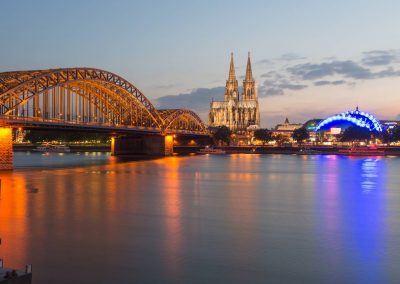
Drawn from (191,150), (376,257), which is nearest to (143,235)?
(376,257)

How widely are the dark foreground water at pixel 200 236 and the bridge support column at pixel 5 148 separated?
22.9m

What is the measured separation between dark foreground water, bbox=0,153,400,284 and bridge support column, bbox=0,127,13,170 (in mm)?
22909

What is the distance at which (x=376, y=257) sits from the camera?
52.9ft

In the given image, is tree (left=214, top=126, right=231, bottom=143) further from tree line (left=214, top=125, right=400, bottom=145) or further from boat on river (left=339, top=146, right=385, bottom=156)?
boat on river (left=339, top=146, right=385, bottom=156)

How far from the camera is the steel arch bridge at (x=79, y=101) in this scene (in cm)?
6078

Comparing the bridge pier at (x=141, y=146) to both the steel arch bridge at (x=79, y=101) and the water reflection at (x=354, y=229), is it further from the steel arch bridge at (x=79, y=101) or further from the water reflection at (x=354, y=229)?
the water reflection at (x=354, y=229)

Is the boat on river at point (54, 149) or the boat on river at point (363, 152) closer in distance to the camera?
the boat on river at point (363, 152)

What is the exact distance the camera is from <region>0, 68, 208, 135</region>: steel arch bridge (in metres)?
60.8

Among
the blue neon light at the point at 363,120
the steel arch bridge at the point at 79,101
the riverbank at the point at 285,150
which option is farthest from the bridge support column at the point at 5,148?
the blue neon light at the point at 363,120

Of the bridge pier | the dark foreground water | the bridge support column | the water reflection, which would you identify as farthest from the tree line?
the dark foreground water

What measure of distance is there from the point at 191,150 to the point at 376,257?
458 feet

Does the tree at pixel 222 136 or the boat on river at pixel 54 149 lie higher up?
the tree at pixel 222 136

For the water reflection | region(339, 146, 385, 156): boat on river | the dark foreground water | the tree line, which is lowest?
the water reflection

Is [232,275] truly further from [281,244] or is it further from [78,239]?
[78,239]
